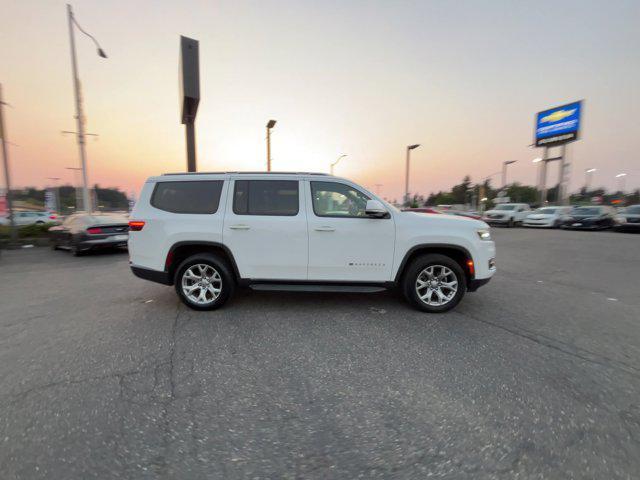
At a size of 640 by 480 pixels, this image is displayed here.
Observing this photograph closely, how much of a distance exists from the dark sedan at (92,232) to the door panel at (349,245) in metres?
8.59

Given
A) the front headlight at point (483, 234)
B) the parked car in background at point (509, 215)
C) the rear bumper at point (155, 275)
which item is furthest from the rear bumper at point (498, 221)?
the rear bumper at point (155, 275)

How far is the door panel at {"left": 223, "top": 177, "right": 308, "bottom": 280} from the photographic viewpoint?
179 inches

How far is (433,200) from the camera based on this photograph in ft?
464

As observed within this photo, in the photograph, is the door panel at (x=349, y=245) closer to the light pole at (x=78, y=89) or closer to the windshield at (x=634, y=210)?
the light pole at (x=78, y=89)

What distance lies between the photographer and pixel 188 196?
4758 mm

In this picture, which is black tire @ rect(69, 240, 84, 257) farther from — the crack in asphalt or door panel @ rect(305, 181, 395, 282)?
the crack in asphalt

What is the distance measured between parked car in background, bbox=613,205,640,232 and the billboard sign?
64.9ft

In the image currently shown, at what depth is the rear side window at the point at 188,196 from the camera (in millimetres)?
4707

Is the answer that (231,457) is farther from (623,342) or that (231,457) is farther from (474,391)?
(623,342)

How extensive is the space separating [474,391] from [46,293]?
7.25 meters

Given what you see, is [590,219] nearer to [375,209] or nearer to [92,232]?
[375,209]

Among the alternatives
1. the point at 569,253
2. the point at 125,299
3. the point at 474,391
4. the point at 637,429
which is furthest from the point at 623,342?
the point at 569,253

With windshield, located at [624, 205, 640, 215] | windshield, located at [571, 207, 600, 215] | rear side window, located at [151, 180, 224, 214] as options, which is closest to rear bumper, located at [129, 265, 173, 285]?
rear side window, located at [151, 180, 224, 214]

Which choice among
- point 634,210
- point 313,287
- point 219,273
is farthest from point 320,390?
point 634,210
